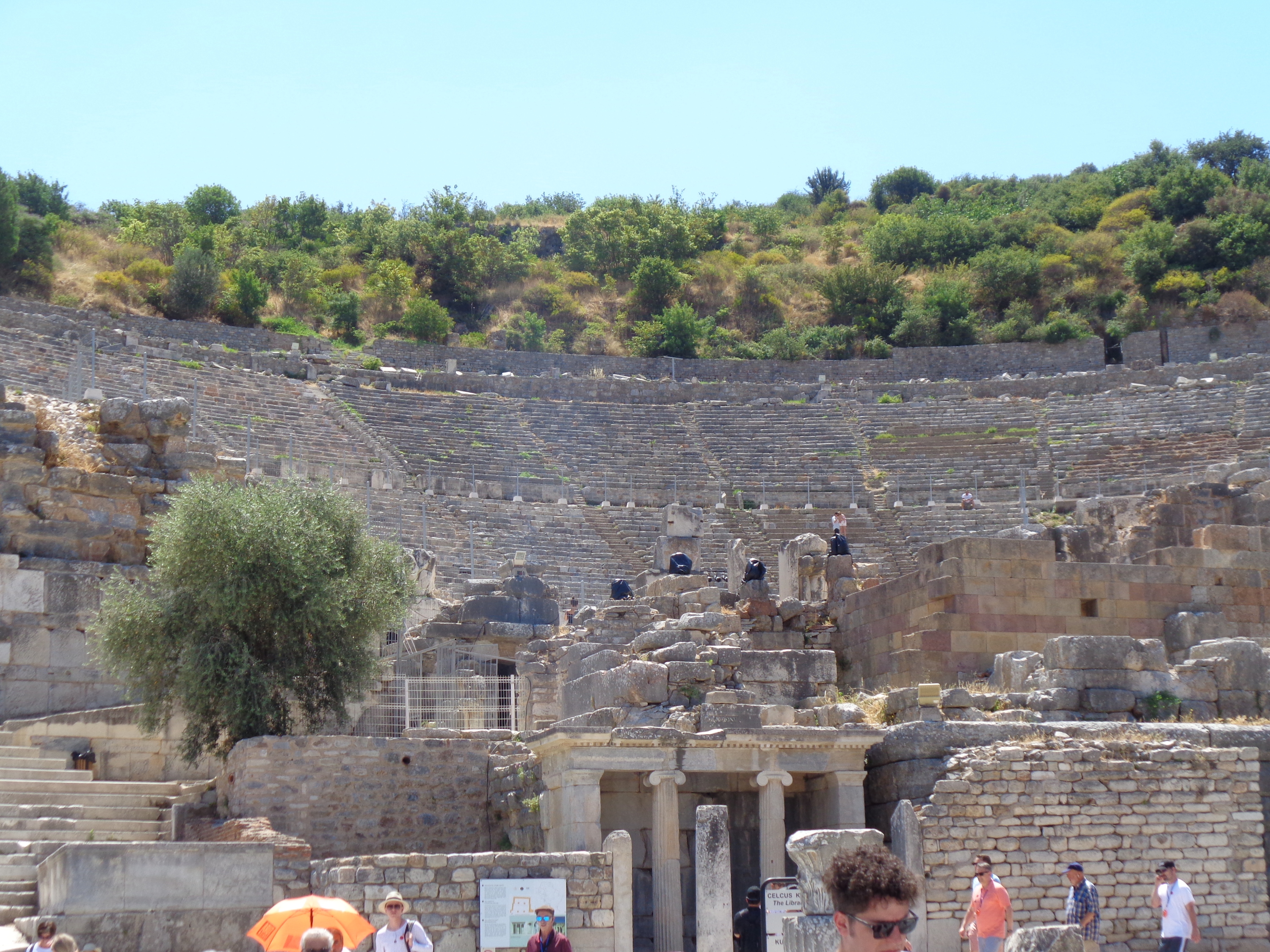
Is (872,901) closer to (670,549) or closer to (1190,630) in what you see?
(1190,630)

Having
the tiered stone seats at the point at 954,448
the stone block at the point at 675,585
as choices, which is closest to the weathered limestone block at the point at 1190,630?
the stone block at the point at 675,585

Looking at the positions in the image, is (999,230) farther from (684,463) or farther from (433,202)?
(684,463)

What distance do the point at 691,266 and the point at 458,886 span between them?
2471 inches

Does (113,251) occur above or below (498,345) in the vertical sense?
above

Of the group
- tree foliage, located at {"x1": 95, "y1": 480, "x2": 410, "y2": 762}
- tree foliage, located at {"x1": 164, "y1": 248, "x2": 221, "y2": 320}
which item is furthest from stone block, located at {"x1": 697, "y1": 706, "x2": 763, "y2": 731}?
tree foliage, located at {"x1": 164, "y1": 248, "x2": 221, "y2": 320}

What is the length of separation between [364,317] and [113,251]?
10903 mm

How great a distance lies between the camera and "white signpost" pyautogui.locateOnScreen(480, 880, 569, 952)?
10.7 meters

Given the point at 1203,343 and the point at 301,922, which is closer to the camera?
the point at 301,922

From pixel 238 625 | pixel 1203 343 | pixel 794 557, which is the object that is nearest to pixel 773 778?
pixel 238 625

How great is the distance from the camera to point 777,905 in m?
10.8

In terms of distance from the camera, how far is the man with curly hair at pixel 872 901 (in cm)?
462

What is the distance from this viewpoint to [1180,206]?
69875 millimetres

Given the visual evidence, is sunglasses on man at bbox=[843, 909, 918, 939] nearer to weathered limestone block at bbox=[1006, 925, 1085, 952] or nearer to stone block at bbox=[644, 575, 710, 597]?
weathered limestone block at bbox=[1006, 925, 1085, 952]

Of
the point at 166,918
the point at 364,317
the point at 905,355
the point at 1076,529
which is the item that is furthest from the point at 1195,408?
the point at 166,918
